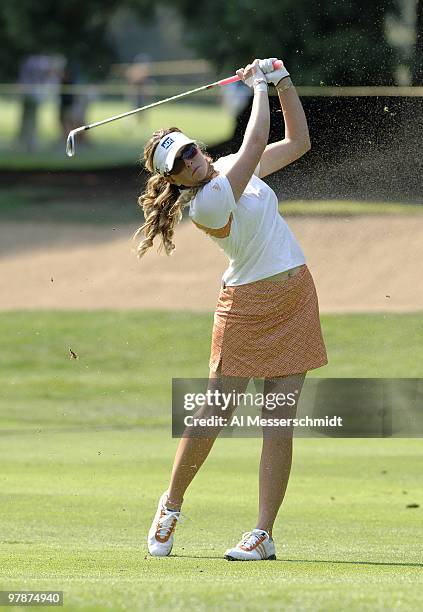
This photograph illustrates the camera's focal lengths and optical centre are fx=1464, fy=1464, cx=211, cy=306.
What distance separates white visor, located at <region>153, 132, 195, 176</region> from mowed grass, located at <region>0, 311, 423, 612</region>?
1.34 m

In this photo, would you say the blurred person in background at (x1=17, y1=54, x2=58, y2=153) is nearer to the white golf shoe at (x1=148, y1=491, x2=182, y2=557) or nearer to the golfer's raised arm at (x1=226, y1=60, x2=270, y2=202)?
the golfer's raised arm at (x1=226, y1=60, x2=270, y2=202)

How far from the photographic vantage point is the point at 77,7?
21.1m

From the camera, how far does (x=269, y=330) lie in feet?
16.8

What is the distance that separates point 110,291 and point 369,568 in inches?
469

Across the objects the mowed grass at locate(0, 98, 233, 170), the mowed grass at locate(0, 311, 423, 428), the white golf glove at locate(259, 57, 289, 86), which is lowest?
the mowed grass at locate(0, 311, 423, 428)

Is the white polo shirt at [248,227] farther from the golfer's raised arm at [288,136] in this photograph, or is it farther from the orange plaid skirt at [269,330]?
the golfer's raised arm at [288,136]

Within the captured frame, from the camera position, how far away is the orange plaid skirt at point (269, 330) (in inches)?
200

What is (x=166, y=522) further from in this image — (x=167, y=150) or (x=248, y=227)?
(x=167, y=150)

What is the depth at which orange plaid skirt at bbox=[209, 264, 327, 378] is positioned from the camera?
509cm

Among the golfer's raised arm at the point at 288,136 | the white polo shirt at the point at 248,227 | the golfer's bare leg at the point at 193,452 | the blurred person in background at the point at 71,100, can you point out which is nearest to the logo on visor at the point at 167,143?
the white polo shirt at the point at 248,227

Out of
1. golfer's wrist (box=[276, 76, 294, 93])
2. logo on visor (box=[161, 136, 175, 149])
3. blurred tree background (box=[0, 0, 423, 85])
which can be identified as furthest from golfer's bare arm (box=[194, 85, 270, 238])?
blurred tree background (box=[0, 0, 423, 85])

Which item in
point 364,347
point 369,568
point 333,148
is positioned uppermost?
point 333,148

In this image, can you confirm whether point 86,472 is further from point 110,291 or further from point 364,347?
point 110,291

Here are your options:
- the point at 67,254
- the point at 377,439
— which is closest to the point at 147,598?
the point at 377,439
